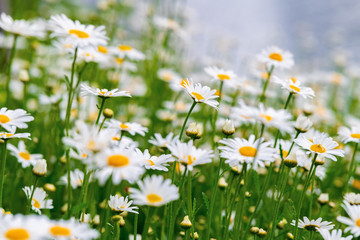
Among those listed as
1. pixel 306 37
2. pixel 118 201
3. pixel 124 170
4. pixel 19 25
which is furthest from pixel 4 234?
pixel 306 37

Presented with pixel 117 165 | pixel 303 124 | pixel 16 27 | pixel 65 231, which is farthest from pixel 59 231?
pixel 16 27

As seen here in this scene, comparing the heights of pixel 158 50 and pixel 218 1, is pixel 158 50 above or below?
below

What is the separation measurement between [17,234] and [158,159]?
0.51 meters

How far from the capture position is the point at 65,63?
9.39ft

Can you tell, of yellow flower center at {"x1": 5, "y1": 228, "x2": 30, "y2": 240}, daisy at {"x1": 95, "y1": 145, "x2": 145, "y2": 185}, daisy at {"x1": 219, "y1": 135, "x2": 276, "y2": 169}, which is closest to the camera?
yellow flower center at {"x1": 5, "y1": 228, "x2": 30, "y2": 240}

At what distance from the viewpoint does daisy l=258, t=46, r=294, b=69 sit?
173 cm

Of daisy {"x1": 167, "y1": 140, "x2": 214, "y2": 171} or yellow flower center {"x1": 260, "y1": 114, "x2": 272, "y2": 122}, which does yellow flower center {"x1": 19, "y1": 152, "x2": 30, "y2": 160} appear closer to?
daisy {"x1": 167, "y1": 140, "x2": 214, "y2": 171}

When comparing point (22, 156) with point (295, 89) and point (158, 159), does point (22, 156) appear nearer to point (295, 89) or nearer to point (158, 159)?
point (158, 159)

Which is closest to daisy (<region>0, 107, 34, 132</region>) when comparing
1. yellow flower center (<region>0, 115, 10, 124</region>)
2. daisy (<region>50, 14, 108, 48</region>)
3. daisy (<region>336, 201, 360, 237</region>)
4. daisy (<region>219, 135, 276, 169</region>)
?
yellow flower center (<region>0, 115, 10, 124</region>)

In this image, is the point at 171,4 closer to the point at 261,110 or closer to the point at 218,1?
the point at 261,110

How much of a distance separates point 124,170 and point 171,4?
2523mm

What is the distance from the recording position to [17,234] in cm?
72

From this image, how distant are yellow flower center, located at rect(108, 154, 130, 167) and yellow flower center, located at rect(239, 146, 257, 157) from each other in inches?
14.1

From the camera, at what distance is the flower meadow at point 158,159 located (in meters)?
0.98
